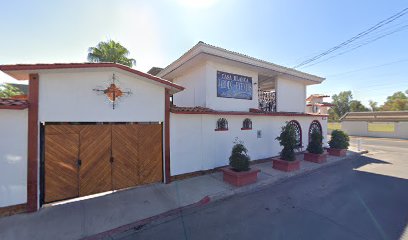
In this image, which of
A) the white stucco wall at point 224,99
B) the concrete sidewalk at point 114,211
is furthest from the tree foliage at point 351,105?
the concrete sidewalk at point 114,211

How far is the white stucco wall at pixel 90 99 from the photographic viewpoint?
19.1 feet

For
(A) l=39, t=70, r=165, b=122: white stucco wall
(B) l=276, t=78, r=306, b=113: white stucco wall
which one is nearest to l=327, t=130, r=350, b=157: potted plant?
(B) l=276, t=78, r=306, b=113: white stucco wall

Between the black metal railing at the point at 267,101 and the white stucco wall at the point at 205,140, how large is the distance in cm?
282

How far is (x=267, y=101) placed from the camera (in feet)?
47.9

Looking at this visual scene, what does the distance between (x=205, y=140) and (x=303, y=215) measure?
4781 millimetres

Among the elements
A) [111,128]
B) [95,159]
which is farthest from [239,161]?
[95,159]

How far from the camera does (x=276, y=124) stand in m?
11.9

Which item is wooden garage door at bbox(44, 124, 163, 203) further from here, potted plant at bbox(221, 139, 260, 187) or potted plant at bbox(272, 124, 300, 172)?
potted plant at bbox(272, 124, 300, 172)

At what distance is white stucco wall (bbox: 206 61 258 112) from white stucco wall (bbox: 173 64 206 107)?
0.95 feet

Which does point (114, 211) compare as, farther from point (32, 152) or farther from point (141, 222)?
point (32, 152)

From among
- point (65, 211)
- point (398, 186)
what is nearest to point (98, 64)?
point (65, 211)

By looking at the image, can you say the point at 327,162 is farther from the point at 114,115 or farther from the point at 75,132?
the point at 75,132

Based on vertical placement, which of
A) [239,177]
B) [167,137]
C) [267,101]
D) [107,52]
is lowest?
[239,177]

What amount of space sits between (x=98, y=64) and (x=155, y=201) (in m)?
4.83
